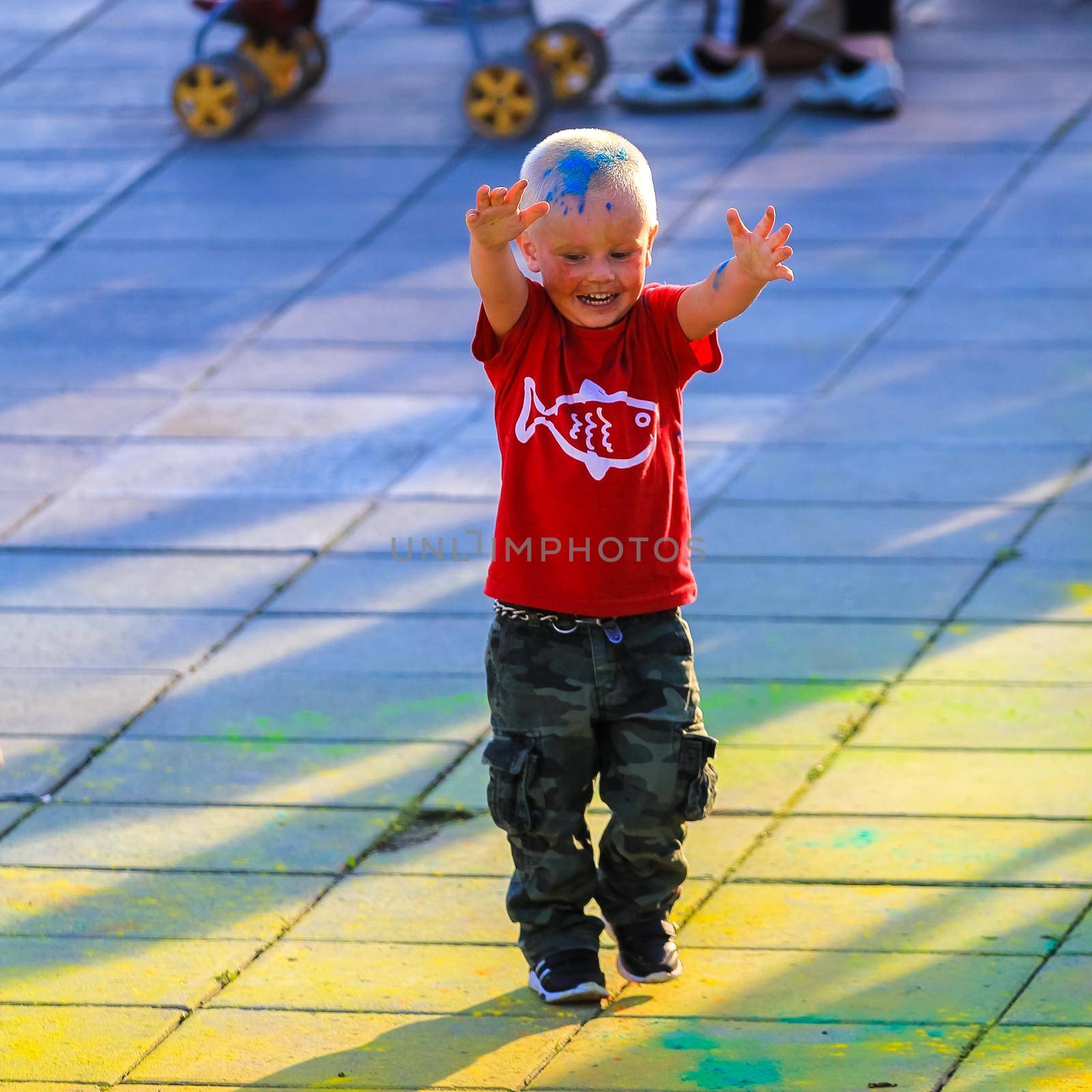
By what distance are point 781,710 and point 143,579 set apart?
6.77 ft

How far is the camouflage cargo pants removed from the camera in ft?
11.5

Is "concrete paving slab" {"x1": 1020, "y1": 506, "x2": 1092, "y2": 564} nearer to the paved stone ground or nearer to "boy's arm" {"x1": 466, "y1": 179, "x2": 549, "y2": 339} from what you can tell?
the paved stone ground

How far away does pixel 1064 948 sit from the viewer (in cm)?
367

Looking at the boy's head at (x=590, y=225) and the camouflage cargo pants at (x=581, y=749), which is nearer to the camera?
the boy's head at (x=590, y=225)

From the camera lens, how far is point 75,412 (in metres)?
7.20

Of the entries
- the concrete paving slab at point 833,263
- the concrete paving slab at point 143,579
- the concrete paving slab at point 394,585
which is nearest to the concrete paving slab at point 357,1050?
the concrete paving slab at point 394,585

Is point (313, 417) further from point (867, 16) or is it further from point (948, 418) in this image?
point (867, 16)

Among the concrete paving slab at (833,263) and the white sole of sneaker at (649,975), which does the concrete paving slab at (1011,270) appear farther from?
the white sole of sneaker at (649,975)

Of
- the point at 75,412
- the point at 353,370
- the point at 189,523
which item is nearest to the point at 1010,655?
the point at 189,523

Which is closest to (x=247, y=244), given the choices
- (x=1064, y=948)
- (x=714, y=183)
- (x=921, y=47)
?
(x=714, y=183)

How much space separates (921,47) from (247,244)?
15.0 ft

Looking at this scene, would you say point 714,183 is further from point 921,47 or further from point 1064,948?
point 1064,948

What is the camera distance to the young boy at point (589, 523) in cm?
342

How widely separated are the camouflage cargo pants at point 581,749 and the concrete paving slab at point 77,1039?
718mm
